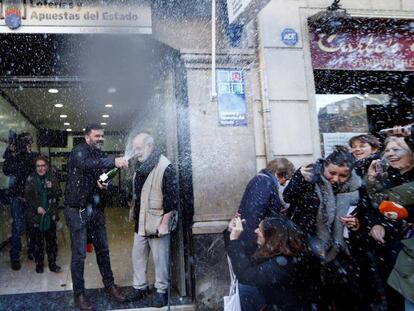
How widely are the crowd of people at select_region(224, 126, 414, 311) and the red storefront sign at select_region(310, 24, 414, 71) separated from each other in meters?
1.91

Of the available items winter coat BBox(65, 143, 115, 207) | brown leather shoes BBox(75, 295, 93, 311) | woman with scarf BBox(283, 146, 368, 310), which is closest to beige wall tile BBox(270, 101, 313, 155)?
woman with scarf BBox(283, 146, 368, 310)

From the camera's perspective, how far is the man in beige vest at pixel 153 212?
14.1 feet

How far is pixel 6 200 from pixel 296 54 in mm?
→ 5187

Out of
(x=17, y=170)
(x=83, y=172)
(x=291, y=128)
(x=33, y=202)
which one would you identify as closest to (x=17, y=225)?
(x=33, y=202)

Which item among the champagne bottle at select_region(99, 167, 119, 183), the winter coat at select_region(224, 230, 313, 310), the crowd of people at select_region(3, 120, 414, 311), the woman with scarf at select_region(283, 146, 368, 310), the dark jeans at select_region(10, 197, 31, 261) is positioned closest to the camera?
the winter coat at select_region(224, 230, 313, 310)

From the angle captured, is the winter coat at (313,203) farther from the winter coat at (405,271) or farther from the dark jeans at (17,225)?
the dark jeans at (17,225)

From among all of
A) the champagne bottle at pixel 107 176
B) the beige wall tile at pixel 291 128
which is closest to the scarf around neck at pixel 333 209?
the beige wall tile at pixel 291 128

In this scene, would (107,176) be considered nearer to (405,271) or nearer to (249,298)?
(249,298)

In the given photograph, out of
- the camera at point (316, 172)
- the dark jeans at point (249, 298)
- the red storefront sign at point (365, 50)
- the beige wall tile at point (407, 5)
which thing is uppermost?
the beige wall tile at point (407, 5)

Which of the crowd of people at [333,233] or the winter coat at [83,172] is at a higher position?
the winter coat at [83,172]

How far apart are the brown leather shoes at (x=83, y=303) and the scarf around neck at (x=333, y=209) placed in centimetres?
261

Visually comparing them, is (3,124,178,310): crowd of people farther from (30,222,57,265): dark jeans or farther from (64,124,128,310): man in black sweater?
(30,222,57,265): dark jeans

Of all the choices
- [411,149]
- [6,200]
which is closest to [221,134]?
[411,149]

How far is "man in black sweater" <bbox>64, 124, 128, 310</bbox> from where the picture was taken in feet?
13.9
